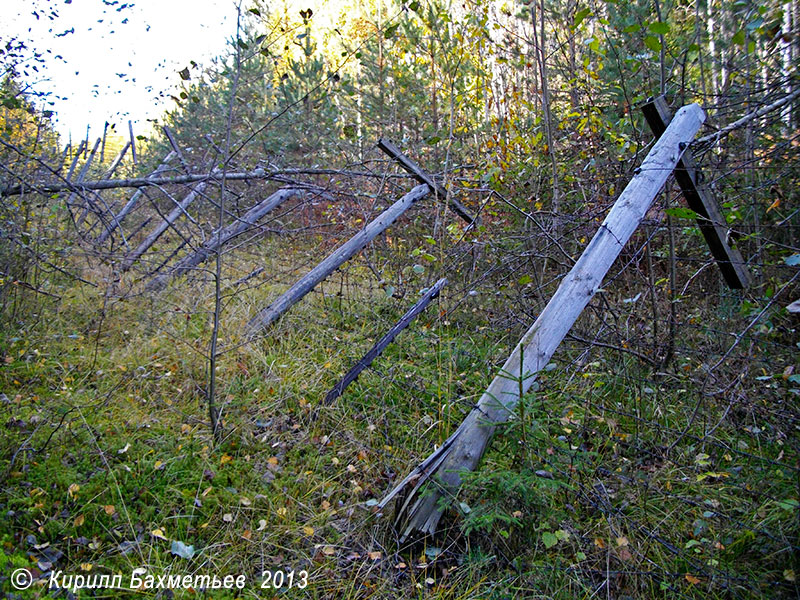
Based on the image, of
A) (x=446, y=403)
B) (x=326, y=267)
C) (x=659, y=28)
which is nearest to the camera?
(x=659, y=28)

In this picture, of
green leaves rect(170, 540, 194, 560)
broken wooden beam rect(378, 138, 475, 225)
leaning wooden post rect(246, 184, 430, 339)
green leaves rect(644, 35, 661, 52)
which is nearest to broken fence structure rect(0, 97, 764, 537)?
green leaves rect(644, 35, 661, 52)

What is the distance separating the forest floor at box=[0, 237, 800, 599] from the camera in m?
2.08

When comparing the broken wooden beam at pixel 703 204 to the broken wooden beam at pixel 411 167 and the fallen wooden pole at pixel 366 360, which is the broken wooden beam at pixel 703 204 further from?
the fallen wooden pole at pixel 366 360

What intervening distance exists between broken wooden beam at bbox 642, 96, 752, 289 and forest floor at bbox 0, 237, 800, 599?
1.83 feet

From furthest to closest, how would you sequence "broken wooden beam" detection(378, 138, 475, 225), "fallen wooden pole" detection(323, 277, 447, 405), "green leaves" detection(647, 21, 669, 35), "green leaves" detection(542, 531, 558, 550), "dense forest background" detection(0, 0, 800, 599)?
"broken wooden beam" detection(378, 138, 475, 225) < "fallen wooden pole" detection(323, 277, 447, 405) < "green leaves" detection(647, 21, 669, 35) < "dense forest background" detection(0, 0, 800, 599) < "green leaves" detection(542, 531, 558, 550)

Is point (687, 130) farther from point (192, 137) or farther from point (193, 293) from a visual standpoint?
point (192, 137)

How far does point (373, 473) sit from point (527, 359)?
1.10 metres

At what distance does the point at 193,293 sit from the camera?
507cm

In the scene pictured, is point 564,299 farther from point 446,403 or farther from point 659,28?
point 659,28

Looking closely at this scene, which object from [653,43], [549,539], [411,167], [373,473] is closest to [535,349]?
[549,539]

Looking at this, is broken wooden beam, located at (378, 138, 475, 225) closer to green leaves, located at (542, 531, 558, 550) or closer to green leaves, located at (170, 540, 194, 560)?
green leaves, located at (542, 531, 558, 550)

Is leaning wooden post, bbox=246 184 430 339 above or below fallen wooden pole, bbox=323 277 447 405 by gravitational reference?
above

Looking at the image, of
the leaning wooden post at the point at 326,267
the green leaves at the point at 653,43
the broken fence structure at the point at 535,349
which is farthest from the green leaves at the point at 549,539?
the leaning wooden post at the point at 326,267

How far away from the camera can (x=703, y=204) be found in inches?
127
